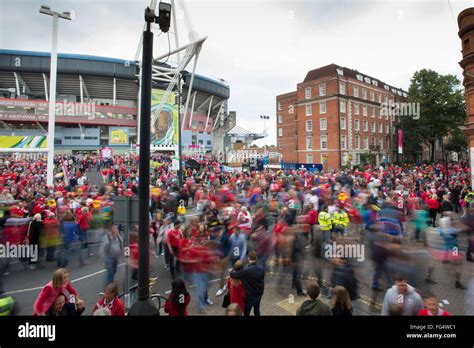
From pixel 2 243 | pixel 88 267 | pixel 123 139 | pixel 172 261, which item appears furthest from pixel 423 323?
pixel 123 139

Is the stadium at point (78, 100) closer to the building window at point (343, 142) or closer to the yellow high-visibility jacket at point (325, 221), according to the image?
the building window at point (343, 142)

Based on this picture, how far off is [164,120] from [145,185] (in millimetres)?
40951

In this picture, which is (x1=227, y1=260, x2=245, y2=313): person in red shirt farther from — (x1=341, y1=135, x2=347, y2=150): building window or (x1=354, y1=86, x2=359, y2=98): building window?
(x1=354, y1=86, x2=359, y2=98): building window

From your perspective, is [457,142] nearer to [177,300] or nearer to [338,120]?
[338,120]

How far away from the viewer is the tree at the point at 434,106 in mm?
34531

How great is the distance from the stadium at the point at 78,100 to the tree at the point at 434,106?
35.0 m

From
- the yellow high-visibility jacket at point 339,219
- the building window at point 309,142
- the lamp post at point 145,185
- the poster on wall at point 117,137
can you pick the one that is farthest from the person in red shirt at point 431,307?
the poster on wall at point 117,137

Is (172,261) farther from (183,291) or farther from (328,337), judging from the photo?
(328,337)

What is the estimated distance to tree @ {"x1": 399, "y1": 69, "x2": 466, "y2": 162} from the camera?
34.5m

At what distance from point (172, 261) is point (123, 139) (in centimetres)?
4762

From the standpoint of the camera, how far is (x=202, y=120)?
61.0m

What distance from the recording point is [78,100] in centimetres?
5128

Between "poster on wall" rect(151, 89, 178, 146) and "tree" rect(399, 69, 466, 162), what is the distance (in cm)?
3494

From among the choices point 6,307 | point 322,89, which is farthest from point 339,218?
point 322,89
